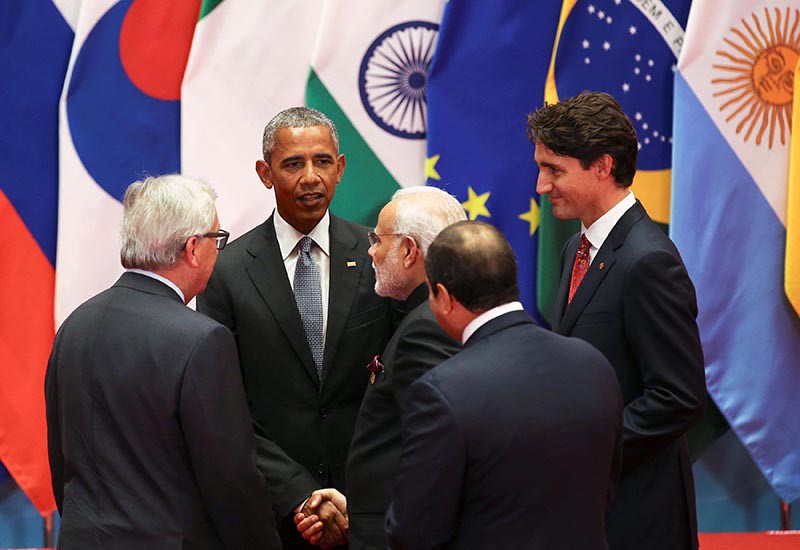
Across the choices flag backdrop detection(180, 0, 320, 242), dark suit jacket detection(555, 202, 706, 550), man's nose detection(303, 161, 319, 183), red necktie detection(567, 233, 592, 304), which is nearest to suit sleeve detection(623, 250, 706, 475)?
dark suit jacket detection(555, 202, 706, 550)

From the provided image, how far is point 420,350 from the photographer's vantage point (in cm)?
229

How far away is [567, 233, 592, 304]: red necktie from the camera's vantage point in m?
2.72

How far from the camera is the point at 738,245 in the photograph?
155 inches

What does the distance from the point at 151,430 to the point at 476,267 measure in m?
0.79

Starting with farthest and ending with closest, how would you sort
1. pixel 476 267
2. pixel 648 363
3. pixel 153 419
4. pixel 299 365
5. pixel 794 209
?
pixel 794 209, pixel 299 365, pixel 648 363, pixel 153 419, pixel 476 267

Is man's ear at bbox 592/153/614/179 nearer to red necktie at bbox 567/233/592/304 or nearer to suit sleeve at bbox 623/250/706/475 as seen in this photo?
red necktie at bbox 567/233/592/304

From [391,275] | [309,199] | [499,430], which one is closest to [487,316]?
[499,430]

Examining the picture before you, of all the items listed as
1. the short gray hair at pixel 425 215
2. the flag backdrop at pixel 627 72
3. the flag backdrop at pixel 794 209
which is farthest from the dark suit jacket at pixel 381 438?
the flag backdrop at pixel 794 209

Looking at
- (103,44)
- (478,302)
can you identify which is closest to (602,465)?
Result: (478,302)

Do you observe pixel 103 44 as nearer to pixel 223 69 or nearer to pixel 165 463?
pixel 223 69

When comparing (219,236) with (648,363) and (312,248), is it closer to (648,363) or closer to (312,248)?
(312,248)

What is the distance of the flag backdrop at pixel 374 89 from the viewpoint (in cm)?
390

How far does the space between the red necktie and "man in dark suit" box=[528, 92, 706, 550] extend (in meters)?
0.01

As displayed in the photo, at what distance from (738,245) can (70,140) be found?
2532 millimetres
